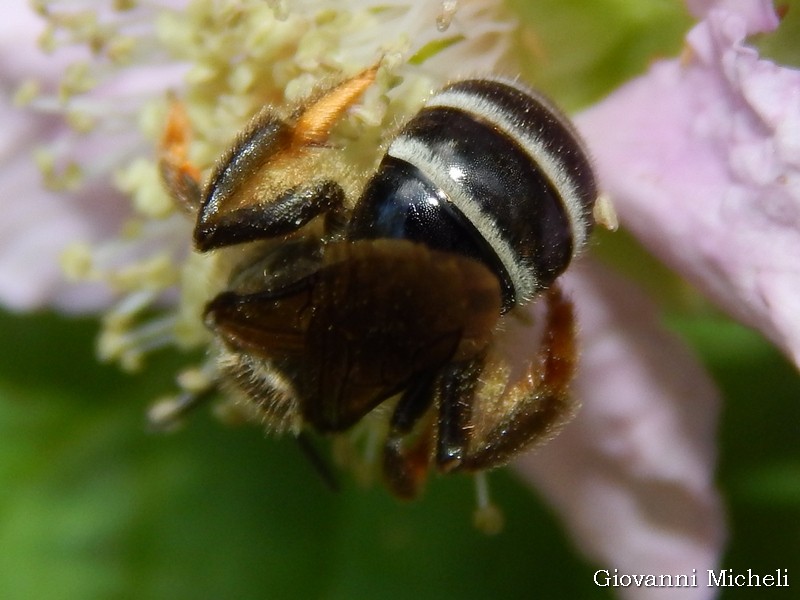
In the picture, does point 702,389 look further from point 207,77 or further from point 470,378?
point 207,77

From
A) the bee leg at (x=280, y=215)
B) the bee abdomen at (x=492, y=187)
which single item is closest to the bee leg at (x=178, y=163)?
the bee leg at (x=280, y=215)

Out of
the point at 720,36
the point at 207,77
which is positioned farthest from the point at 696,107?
the point at 207,77

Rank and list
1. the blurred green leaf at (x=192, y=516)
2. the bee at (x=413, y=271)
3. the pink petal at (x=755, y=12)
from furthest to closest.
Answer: the blurred green leaf at (x=192, y=516), the pink petal at (x=755, y=12), the bee at (x=413, y=271)

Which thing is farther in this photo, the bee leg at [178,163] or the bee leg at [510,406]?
the bee leg at [178,163]

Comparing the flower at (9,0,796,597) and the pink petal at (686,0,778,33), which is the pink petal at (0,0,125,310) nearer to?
the flower at (9,0,796,597)

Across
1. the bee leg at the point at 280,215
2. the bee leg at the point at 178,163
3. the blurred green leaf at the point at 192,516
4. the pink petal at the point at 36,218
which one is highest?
the bee leg at the point at 280,215

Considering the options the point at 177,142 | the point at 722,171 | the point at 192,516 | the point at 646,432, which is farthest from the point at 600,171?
the point at 192,516

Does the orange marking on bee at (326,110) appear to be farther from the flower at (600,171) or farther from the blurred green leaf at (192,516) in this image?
the blurred green leaf at (192,516)
